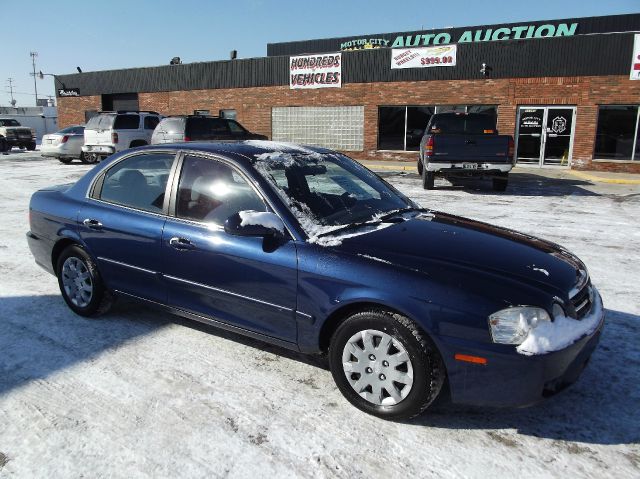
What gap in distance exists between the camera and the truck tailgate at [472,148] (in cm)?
1149

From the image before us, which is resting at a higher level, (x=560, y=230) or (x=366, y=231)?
(x=366, y=231)

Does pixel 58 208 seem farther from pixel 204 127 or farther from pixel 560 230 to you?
pixel 204 127

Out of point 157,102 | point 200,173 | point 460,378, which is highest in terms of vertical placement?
point 157,102

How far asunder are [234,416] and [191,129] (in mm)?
13792

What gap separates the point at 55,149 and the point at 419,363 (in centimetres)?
2120

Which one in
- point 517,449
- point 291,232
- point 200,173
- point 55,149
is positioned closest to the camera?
point 517,449

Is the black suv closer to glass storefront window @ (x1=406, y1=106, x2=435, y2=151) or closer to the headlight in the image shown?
glass storefront window @ (x1=406, y1=106, x2=435, y2=151)

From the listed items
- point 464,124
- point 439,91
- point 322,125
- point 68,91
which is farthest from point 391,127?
point 68,91

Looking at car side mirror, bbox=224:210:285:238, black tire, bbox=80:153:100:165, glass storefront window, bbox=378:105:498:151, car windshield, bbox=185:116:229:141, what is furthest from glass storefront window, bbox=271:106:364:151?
car side mirror, bbox=224:210:285:238

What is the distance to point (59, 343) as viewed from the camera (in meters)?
3.85

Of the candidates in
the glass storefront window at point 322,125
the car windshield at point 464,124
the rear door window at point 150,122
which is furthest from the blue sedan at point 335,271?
the glass storefront window at point 322,125

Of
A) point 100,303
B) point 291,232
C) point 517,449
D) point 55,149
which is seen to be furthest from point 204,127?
point 517,449

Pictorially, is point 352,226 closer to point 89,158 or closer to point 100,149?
point 100,149

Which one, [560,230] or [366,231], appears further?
[560,230]
